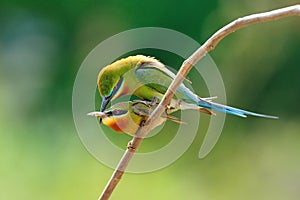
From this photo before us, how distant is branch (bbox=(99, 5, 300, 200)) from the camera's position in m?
0.35

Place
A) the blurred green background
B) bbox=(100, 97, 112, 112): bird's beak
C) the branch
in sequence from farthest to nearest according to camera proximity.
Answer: the blurred green background
bbox=(100, 97, 112, 112): bird's beak
the branch

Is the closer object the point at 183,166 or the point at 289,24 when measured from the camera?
the point at 183,166

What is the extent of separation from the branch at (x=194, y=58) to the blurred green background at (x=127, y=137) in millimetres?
1359

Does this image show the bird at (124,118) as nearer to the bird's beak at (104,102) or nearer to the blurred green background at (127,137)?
the bird's beak at (104,102)


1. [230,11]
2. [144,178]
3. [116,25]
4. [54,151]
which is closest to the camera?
[144,178]

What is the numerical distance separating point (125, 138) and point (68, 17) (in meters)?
1.01

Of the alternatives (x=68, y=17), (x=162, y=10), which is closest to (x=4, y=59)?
(x=68, y=17)

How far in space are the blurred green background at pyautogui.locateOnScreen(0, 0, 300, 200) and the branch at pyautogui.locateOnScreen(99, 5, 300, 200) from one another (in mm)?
1359

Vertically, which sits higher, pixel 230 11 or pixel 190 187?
pixel 230 11

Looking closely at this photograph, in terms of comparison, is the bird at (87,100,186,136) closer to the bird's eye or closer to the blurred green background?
the bird's eye

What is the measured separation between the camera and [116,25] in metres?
2.58

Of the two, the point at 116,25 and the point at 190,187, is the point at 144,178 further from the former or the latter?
the point at 116,25

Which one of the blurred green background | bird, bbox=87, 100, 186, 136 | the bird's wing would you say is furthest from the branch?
the blurred green background

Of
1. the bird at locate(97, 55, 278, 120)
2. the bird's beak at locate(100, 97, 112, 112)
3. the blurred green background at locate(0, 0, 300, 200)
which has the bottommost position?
the bird's beak at locate(100, 97, 112, 112)
